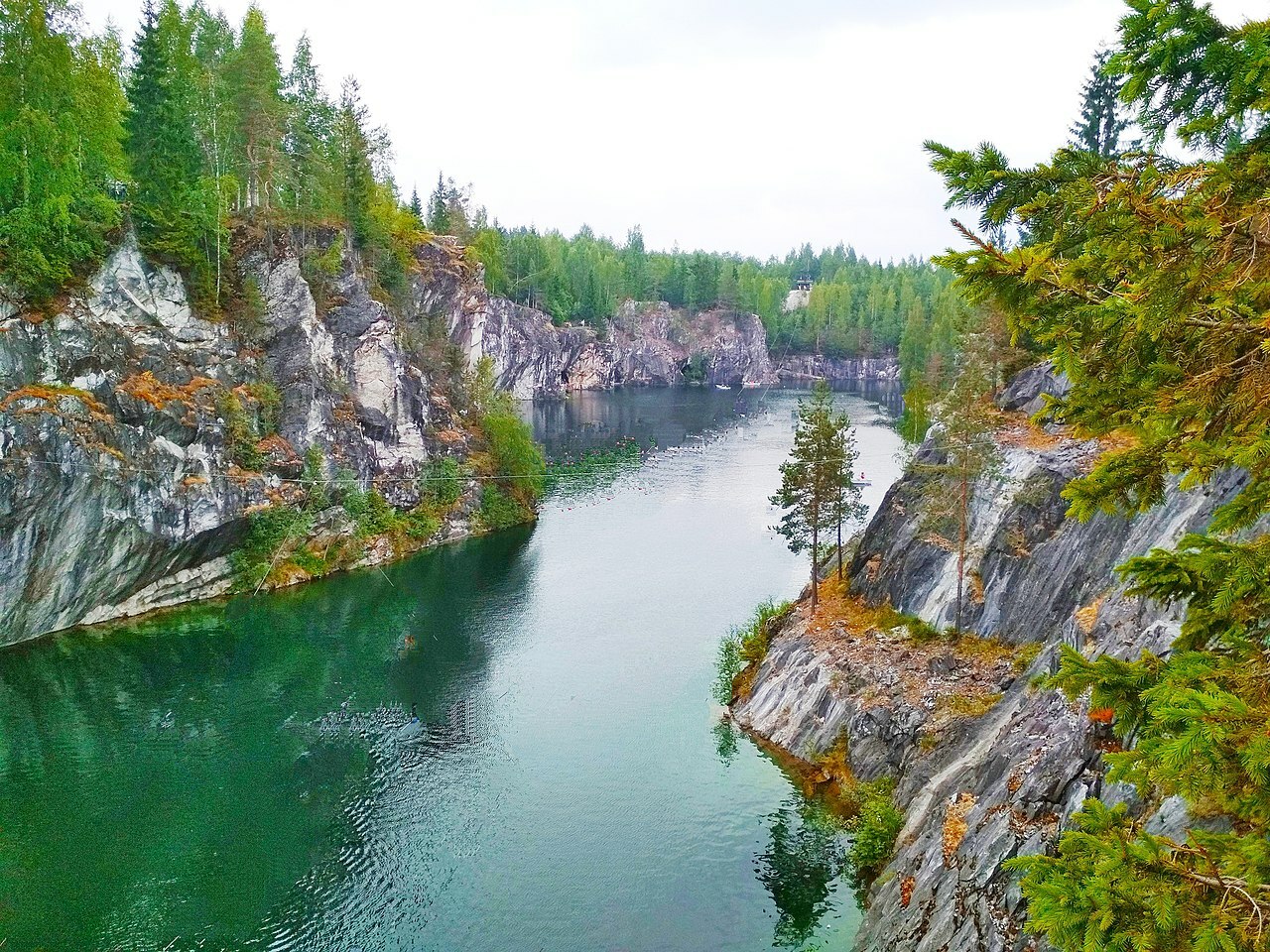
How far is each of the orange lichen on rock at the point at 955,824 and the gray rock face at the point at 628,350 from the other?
99478 millimetres

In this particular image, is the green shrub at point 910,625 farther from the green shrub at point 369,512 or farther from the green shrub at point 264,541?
the green shrub at point 369,512

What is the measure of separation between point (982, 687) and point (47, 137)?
145 ft

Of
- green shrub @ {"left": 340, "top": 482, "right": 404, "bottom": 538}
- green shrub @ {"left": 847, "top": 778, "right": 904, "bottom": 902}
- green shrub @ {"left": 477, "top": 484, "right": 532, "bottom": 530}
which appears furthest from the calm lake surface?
green shrub @ {"left": 477, "top": 484, "right": 532, "bottom": 530}

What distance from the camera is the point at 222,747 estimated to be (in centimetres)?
3111

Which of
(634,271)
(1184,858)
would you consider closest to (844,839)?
(1184,858)

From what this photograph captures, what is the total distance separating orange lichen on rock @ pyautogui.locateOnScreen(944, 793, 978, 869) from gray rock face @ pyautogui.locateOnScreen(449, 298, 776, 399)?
99.5 metres

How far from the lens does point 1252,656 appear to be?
6.43m

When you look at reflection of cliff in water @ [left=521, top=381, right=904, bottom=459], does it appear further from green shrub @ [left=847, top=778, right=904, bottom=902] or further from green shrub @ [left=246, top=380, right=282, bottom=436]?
green shrub @ [left=847, top=778, right=904, bottom=902]

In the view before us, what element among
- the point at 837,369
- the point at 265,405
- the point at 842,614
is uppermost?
the point at 265,405

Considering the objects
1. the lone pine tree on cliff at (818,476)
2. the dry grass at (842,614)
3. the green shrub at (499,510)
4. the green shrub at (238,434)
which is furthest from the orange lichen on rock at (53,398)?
the dry grass at (842,614)

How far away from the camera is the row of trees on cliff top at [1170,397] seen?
5.59 m

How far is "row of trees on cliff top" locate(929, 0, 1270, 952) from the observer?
18.3 ft

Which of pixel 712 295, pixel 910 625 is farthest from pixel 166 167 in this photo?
pixel 712 295

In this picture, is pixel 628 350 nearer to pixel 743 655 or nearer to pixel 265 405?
pixel 265 405
